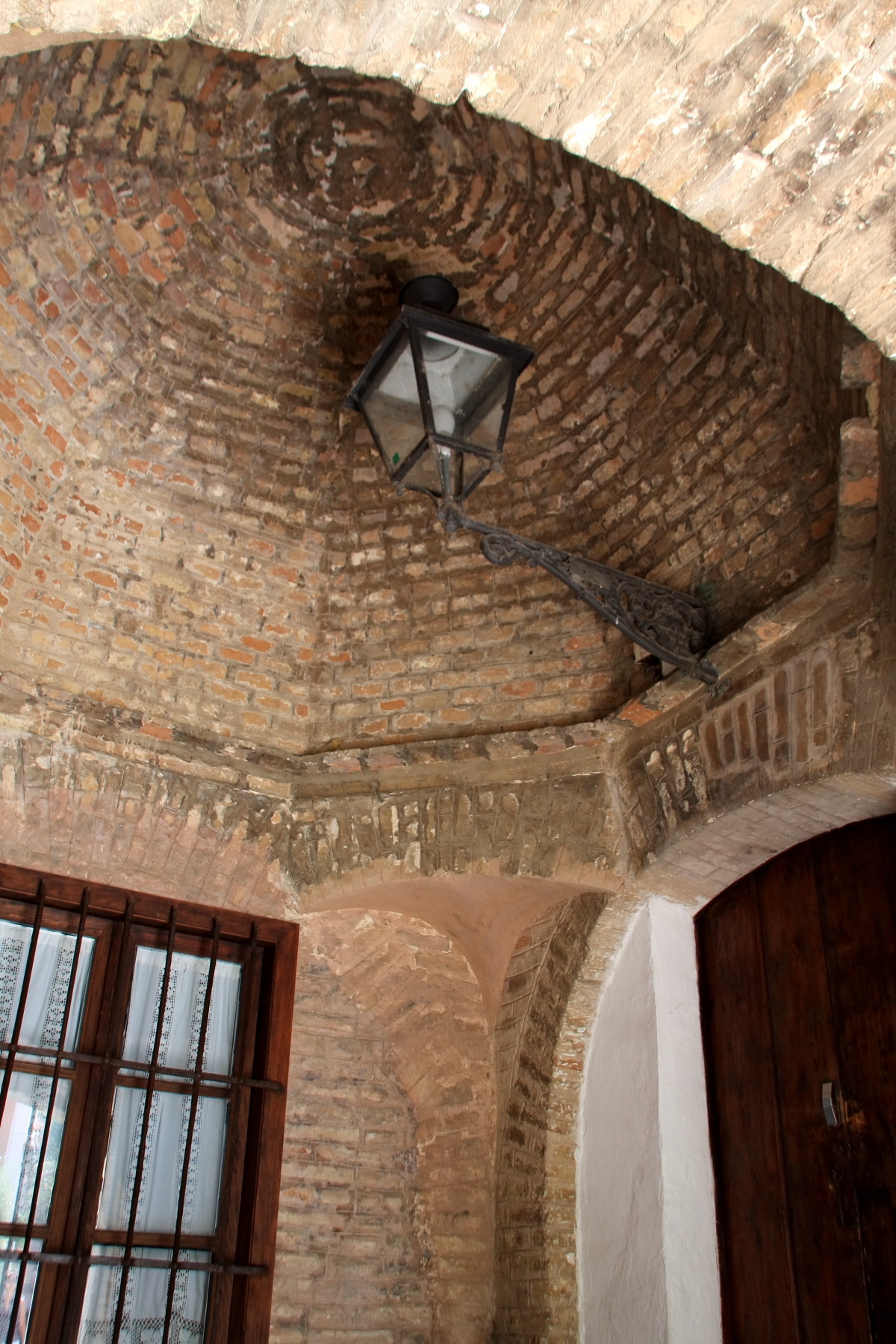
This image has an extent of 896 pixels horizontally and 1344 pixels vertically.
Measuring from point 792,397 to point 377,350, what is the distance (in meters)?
1.25

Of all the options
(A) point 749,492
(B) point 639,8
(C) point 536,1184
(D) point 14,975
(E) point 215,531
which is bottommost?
(C) point 536,1184

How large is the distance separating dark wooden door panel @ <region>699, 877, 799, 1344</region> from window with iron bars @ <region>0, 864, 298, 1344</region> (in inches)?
55.2

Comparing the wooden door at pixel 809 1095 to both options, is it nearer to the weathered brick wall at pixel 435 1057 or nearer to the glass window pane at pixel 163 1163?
the weathered brick wall at pixel 435 1057

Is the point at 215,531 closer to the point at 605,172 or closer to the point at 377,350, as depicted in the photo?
the point at 377,350

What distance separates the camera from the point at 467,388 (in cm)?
322

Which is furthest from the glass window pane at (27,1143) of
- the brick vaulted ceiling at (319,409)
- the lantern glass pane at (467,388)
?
the lantern glass pane at (467,388)

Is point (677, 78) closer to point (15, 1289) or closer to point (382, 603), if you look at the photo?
point (382, 603)

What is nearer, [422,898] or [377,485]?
[422,898]

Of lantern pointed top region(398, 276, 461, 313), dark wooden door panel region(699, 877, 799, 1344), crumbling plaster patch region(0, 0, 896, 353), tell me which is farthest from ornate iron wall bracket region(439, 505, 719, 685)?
crumbling plaster patch region(0, 0, 896, 353)

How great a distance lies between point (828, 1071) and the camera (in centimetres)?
301

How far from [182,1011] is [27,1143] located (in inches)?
24.2

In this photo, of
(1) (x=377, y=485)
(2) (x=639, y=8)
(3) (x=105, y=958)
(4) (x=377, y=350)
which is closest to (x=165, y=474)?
(1) (x=377, y=485)

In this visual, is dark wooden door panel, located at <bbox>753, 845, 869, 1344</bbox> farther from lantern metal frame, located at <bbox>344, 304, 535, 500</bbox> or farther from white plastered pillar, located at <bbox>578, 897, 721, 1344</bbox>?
lantern metal frame, located at <bbox>344, 304, 535, 500</bbox>

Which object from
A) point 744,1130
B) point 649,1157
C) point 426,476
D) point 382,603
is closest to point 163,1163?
point 649,1157
